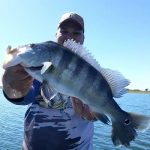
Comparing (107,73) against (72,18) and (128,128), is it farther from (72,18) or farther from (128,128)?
(72,18)

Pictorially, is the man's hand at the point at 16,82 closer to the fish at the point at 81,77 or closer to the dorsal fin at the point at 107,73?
the fish at the point at 81,77

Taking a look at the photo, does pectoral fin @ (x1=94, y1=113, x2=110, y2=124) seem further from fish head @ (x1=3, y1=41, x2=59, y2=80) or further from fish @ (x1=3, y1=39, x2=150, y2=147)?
fish head @ (x1=3, y1=41, x2=59, y2=80)

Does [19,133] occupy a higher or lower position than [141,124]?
lower

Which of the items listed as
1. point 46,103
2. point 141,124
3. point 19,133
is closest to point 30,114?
point 46,103

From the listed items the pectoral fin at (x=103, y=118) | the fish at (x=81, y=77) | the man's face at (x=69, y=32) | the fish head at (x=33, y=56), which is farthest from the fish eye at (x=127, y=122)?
the man's face at (x=69, y=32)

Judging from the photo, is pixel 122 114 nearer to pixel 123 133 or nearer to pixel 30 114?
pixel 123 133

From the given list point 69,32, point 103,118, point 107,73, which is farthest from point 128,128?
point 69,32

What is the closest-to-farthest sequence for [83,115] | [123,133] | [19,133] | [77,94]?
1. [77,94]
2. [123,133]
3. [83,115]
4. [19,133]
